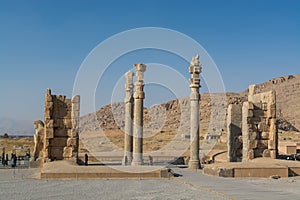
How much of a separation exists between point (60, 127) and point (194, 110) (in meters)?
6.39

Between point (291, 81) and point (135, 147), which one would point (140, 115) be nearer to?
point (135, 147)

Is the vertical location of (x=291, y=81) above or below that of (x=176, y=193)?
above

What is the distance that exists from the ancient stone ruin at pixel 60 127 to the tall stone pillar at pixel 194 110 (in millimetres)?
5459

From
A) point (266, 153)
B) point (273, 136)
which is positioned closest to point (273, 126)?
point (273, 136)

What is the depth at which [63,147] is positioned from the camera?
66.5 ft

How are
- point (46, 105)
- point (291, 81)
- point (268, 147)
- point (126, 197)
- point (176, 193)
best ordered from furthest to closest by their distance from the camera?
point (291, 81), point (268, 147), point (46, 105), point (176, 193), point (126, 197)

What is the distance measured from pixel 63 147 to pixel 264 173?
344 inches

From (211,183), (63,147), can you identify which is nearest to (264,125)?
(211,183)

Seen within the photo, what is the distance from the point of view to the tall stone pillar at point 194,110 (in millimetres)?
21422

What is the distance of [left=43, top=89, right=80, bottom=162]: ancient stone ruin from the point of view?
65.7 ft

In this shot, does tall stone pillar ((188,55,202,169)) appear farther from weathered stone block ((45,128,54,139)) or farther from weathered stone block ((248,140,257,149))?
weathered stone block ((45,128,54,139))

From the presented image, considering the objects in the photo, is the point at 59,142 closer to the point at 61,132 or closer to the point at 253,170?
the point at 61,132

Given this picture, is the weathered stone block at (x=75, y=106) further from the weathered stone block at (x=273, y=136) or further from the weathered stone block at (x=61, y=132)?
the weathered stone block at (x=273, y=136)

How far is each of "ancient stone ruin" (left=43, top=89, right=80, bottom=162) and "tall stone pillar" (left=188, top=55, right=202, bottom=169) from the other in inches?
215
